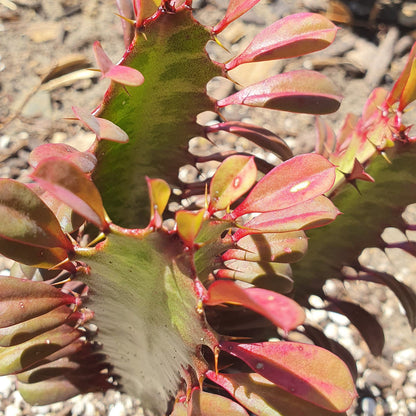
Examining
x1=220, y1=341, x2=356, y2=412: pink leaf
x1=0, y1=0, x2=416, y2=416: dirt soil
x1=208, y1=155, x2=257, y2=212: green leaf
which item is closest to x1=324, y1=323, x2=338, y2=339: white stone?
x1=0, y1=0, x2=416, y2=416: dirt soil

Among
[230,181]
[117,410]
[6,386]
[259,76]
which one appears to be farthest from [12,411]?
[259,76]

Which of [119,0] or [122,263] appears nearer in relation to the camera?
[122,263]

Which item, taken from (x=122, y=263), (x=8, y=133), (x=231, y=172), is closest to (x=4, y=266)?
(x=8, y=133)

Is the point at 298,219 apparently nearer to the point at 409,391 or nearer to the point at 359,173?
the point at 359,173

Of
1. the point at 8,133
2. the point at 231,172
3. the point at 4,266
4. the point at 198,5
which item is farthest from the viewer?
the point at 198,5

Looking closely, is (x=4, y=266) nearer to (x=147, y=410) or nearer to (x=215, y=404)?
(x=147, y=410)

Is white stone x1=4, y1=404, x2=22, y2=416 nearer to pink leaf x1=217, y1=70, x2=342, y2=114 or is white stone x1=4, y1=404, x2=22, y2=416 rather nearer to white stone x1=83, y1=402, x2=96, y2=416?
white stone x1=83, y1=402, x2=96, y2=416

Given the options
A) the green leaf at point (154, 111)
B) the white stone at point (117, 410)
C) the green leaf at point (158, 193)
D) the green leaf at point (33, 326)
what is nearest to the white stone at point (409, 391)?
the white stone at point (117, 410)
